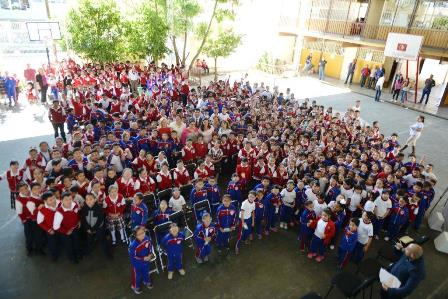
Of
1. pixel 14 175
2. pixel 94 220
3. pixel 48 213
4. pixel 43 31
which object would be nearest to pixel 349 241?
pixel 94 220

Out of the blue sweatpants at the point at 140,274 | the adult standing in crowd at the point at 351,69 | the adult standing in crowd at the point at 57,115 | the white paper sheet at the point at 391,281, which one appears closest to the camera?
Answer: the white paper sheet at the point at 391,281

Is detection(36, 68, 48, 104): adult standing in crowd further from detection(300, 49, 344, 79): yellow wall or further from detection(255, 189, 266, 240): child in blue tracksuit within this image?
detection(300, 49, 344, 79): yellow wall

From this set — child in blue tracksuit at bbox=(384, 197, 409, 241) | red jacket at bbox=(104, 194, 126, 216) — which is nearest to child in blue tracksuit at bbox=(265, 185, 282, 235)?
child in blue tracksuit at bbox=(384, 197, 409, 241)

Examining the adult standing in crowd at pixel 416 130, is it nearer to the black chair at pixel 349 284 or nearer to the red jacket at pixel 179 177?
the black chair at pixel 349 284

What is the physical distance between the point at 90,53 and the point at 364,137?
1373 cm

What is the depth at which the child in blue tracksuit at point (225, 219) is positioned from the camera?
655 cm

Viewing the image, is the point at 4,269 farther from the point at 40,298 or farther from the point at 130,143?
the point at 130,143

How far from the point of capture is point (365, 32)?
842 inches

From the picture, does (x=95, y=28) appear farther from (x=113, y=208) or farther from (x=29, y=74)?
(x=113, y=208)

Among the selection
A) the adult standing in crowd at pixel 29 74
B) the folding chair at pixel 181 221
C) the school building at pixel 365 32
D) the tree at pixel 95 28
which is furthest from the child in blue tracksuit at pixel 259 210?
the school building at pixel 365 32

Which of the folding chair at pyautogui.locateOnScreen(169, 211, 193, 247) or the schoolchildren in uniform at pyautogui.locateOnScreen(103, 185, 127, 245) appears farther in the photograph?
the folding chair at pyautogui.locateOnScreen(169, 211, 193, 247)

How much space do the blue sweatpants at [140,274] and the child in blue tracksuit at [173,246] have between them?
45 centimetres

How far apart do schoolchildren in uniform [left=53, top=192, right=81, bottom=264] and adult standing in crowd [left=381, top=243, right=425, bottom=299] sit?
5563mm

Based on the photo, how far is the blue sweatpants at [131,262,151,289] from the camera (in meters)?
5.61
